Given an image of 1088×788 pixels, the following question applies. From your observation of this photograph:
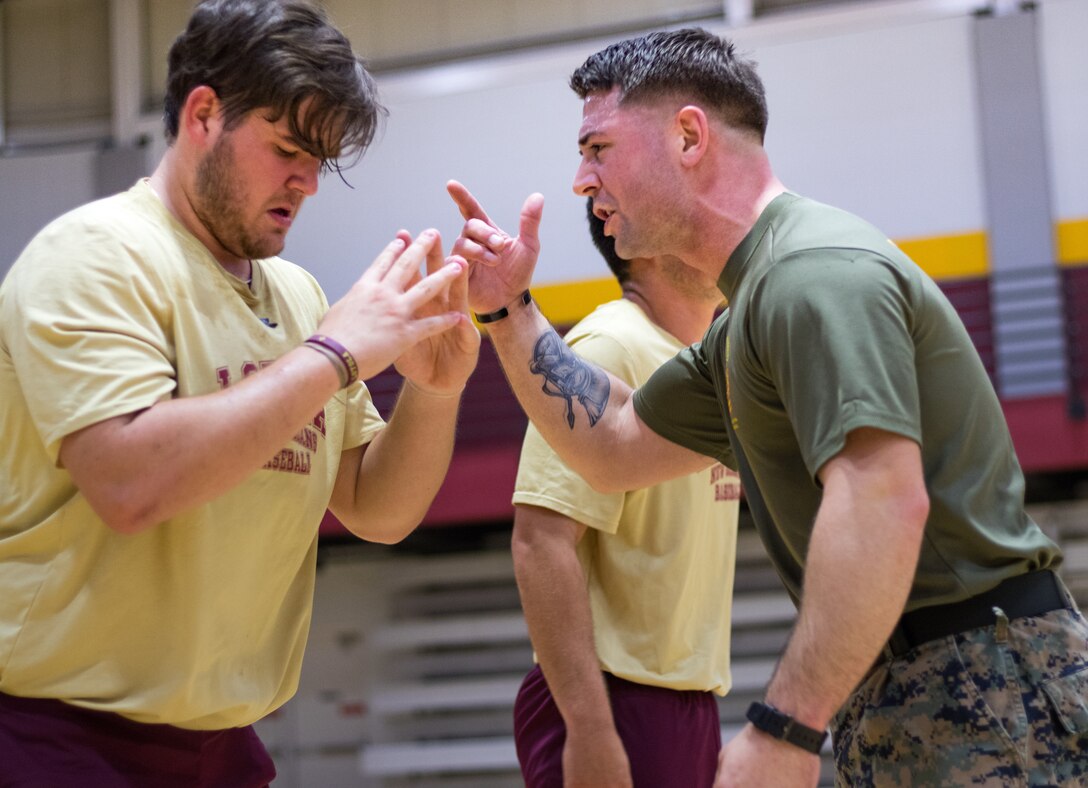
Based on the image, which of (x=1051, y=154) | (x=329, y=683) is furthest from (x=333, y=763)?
(x=1051, y=154)

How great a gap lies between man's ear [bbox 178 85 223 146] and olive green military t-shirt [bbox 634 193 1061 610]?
0.95 metres

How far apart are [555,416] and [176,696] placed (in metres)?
1.05

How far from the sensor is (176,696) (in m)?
1.88

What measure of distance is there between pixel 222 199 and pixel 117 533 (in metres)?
0.60

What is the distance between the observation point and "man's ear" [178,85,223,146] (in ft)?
6.82

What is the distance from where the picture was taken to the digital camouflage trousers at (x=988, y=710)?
182cm

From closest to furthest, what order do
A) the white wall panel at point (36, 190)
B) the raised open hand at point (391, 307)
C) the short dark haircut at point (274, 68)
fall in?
1. the raised open hand at point (391, 307)
2. the short dark haircut at point (274, 68)
3. the white wall panel at point (36, 190)

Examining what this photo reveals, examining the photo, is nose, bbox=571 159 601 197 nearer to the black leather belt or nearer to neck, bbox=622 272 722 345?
neck, bbox=622 272 722 345

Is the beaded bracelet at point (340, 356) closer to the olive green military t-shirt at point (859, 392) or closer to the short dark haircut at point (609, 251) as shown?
the olive green military t-shirt at point (859, 392)

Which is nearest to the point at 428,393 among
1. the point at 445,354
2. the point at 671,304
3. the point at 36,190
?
the point at 445,354

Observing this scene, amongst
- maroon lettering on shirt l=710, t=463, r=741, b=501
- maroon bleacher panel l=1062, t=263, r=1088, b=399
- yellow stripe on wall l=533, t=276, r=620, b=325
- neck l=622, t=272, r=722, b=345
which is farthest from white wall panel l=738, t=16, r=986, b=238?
maroon lettering on shirt l=710, t=463, r=741, b=501

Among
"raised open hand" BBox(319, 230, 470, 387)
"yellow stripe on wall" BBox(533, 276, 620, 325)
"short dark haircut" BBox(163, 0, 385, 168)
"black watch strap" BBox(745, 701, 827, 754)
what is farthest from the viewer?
"yellow stripe on wall" BBox(533, 276, 620, 325)

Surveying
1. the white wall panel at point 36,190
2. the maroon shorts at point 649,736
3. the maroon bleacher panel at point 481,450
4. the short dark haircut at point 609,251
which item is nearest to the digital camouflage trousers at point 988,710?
the maroon shorts at point 649,736

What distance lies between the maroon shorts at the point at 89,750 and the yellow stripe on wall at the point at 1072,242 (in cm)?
649
